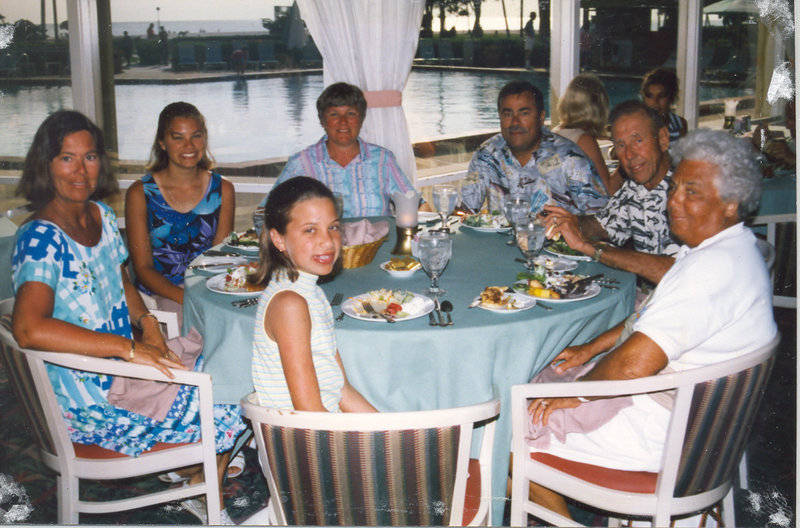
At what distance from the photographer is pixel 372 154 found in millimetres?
3875

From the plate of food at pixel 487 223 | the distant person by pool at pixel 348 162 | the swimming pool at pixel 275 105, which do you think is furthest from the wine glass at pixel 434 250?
the swimming pool at pixel 275 105

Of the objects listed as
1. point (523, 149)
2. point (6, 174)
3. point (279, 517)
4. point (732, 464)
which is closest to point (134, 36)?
point (6, 174)

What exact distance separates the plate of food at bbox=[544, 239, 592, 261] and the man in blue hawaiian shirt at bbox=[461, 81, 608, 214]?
2.95 feet

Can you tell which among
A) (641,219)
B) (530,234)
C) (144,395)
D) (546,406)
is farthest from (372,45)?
(546,406)

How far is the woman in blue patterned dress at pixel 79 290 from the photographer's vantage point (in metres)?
2.00

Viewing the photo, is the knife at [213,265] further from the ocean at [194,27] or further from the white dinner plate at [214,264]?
the ocean at [194,27]

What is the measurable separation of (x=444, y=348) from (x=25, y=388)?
119cm

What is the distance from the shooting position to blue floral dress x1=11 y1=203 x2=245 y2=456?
204 centimetres

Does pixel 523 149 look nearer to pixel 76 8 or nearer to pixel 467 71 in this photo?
pixel 467 71

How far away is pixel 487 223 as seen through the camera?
3234mm

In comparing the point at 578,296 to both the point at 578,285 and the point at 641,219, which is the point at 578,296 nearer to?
the point at 578,285

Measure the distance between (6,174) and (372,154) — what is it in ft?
8.35

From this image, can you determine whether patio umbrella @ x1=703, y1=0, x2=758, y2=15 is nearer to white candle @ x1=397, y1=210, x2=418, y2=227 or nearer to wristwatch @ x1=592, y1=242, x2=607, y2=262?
wristwatch @ x1=592, y1=242, x2=607, y2=262

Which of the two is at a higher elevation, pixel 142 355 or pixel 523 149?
pixel 523 149
